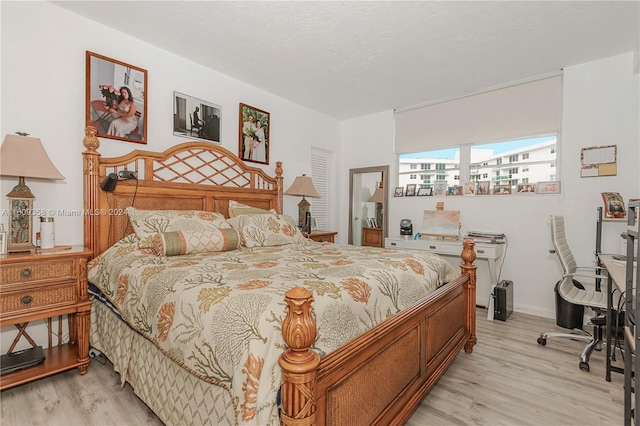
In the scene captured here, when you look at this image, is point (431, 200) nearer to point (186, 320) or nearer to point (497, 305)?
point (497, 305)

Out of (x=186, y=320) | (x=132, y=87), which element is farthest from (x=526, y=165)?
(x=132, y=87)

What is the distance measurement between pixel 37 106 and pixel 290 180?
8.81 feet

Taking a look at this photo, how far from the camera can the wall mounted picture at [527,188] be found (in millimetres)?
3554

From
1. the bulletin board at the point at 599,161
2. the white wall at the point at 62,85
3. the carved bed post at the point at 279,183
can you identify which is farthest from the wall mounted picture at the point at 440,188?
the white wall at the point at 62,85

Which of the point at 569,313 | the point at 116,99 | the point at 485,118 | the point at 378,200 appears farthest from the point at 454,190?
the point at 116,99

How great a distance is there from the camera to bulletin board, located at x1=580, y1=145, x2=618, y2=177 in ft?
10.00

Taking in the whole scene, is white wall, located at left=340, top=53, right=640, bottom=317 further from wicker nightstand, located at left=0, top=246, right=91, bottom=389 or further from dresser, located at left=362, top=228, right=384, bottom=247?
wicker nightstand, located at left=0, top=246, right=91, bottom=389

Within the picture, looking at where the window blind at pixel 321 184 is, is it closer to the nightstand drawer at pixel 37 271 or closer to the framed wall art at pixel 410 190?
the framed wall art at pixel 410 190

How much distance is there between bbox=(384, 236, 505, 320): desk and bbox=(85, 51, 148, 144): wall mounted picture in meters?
3.24

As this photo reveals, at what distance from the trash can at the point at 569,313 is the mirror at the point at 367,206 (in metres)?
2.26

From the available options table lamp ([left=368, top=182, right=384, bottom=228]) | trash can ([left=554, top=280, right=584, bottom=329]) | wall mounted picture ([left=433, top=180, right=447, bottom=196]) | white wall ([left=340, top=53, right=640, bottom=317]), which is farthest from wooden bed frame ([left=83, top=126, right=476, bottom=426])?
wall mounted picture ([left=433, top=180, right=447, bottom=196])

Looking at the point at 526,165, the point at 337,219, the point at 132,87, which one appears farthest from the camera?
the point at 337,219

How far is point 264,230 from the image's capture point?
2877 millimetres

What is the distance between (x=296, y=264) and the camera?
6.26 ft
